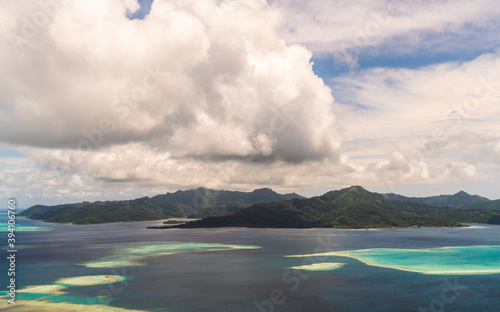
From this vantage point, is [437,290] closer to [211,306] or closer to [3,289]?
[211,306]

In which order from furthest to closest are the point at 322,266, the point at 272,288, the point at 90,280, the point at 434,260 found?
the point at 434,260, the point at 322,266, the point at 90,280, the point at 272,288

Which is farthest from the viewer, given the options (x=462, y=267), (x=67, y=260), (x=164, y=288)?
(x=67, y=260)

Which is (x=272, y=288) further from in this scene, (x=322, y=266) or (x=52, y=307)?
(x=52, y=307)

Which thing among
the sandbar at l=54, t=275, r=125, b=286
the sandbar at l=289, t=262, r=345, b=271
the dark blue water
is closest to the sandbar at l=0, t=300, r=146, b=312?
the dark blue water

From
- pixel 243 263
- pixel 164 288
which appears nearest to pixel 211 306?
pixel 164 288

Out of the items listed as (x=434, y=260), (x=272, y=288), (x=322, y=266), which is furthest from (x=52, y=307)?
(x=434, y=260)

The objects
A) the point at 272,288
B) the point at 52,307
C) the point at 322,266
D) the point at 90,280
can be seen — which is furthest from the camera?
the point at 322,266

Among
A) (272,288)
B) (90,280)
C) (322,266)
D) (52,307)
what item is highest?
(52,307)

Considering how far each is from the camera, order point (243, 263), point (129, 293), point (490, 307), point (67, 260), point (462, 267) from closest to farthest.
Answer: point (490, 307)
point (129, 293)
point (462, 267)
point (243, 263)
point (67, 260)
